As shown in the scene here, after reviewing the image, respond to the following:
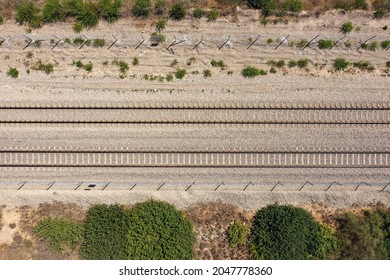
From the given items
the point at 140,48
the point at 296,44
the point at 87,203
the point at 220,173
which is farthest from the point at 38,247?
the point at 296,44

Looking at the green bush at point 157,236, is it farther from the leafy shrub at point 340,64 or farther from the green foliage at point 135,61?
the leafy shrub at point 340,64

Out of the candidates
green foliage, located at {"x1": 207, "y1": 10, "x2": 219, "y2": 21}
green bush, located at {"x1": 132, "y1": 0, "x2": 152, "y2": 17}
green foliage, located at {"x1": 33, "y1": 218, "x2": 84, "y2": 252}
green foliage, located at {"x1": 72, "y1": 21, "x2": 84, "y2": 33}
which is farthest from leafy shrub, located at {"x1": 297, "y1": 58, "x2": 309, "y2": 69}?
green foliage, located at {"x1": 33, "y1": 218, "x2": 84, "y2": 252}

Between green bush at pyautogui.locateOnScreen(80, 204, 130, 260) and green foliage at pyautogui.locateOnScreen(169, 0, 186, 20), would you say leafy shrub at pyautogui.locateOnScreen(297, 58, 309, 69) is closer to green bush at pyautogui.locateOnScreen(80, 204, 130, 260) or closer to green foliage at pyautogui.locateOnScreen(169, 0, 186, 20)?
green foliage at pyautogui.locateOnScreen(169, 0, 186, 20)

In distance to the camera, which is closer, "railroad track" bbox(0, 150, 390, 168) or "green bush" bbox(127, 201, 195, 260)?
"green bush" bbox(127, 201, 195, 260)

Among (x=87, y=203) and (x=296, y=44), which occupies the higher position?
(x=296, y=44)

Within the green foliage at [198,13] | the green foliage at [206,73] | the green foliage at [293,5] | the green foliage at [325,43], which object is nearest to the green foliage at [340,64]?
the green foliage at [325,43]

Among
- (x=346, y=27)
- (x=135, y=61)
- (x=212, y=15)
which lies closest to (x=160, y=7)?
(x=212, y=15)

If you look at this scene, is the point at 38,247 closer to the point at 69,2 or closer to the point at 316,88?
the point at 69,2

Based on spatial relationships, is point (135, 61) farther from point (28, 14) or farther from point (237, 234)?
point (237, 234)
